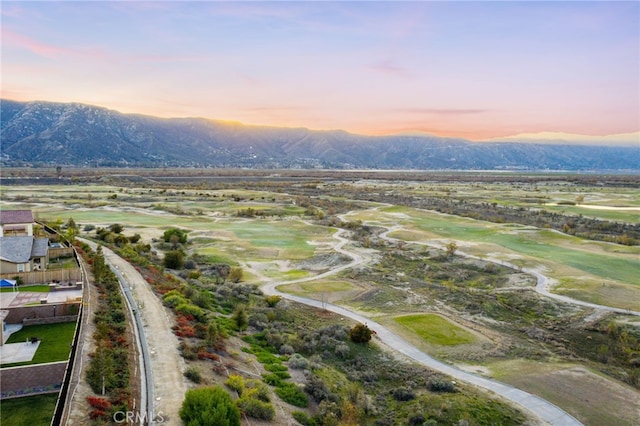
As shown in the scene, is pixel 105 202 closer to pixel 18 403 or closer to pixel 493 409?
pixel 18 403

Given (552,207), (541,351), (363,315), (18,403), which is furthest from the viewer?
(552,207)

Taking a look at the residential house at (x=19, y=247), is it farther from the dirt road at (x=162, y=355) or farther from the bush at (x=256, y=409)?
the bush at (x=256, y=409)

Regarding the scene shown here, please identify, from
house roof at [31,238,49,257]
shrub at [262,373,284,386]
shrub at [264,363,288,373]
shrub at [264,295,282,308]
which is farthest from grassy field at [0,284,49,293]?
shrub at [262,373,284,386]

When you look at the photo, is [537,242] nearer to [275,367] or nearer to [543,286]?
[543,286]

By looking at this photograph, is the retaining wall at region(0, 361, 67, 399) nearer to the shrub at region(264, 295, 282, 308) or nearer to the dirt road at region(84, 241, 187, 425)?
the dirt road at region(84, 241, 187, 425)

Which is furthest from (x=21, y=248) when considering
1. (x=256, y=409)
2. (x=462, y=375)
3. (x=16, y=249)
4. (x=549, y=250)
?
(x=549, y=250)

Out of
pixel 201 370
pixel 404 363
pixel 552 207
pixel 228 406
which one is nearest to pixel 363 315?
pixel 404 363
